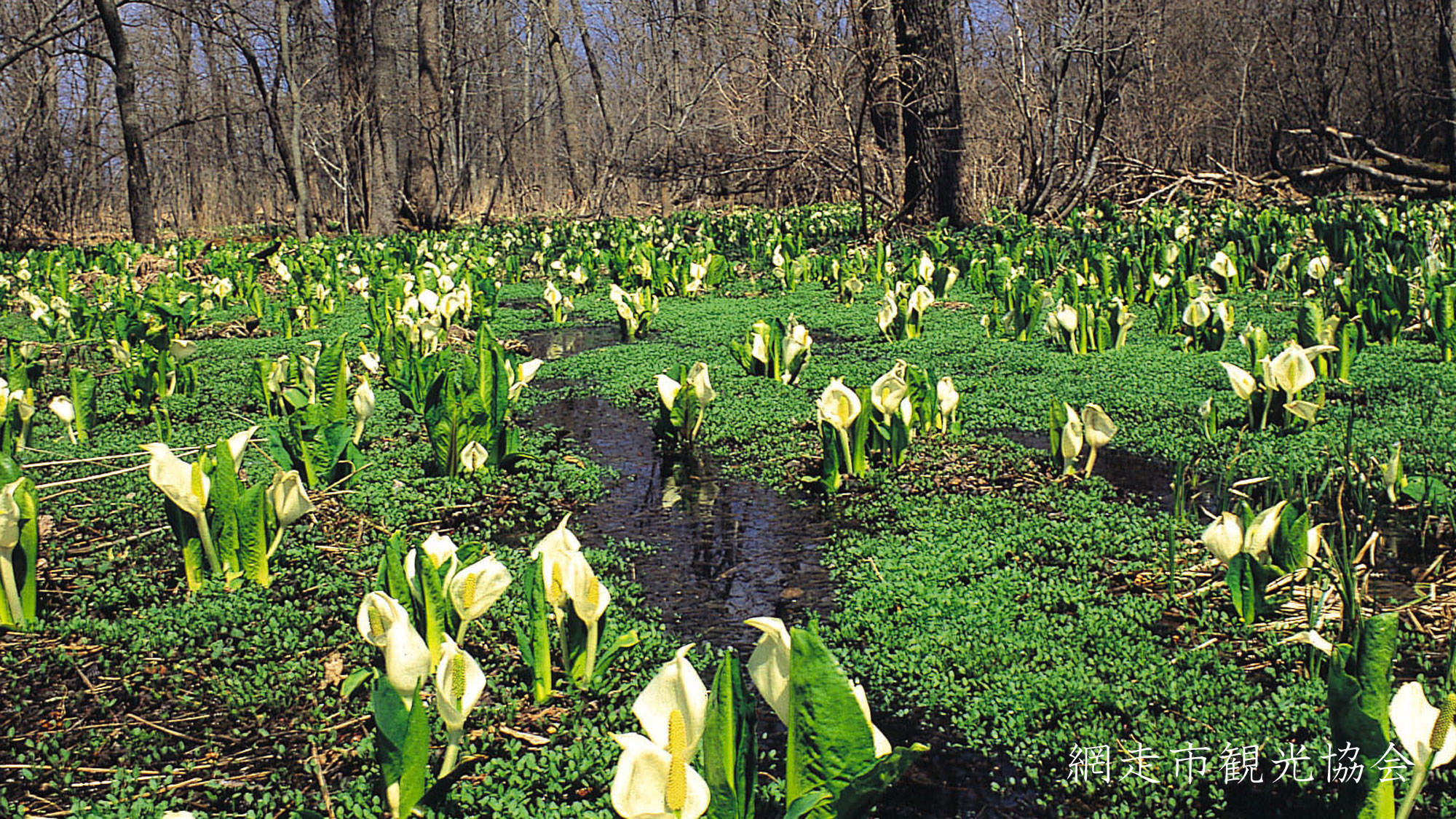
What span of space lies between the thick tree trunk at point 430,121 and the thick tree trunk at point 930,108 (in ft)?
26.0

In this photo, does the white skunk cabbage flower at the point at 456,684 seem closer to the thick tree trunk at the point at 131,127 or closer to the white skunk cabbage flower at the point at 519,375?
the white skunk cabbage flower at the point at 519,375

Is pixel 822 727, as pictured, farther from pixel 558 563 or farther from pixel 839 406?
pixel 839 406

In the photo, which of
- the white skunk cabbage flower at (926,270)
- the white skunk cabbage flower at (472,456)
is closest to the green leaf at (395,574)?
the white skunk cabbage flower at (472,456)

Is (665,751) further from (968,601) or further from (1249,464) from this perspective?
(1249,464)

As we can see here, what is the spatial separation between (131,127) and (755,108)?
729cm

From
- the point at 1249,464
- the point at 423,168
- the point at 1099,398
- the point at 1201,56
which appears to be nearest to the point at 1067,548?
the point at 1249,464

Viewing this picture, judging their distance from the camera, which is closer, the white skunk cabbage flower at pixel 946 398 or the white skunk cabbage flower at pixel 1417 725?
the white skunk cabbage flower at pixel 1417 725

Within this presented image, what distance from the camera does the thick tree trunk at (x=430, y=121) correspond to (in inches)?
583

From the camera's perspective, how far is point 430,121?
1500 cm

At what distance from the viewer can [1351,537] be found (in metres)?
2.33

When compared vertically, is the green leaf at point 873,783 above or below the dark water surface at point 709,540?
above

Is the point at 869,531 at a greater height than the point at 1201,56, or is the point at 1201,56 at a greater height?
the point at 1201,56

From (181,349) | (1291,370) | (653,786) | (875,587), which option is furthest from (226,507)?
(1291,370)

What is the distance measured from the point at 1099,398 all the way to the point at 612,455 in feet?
5.99
